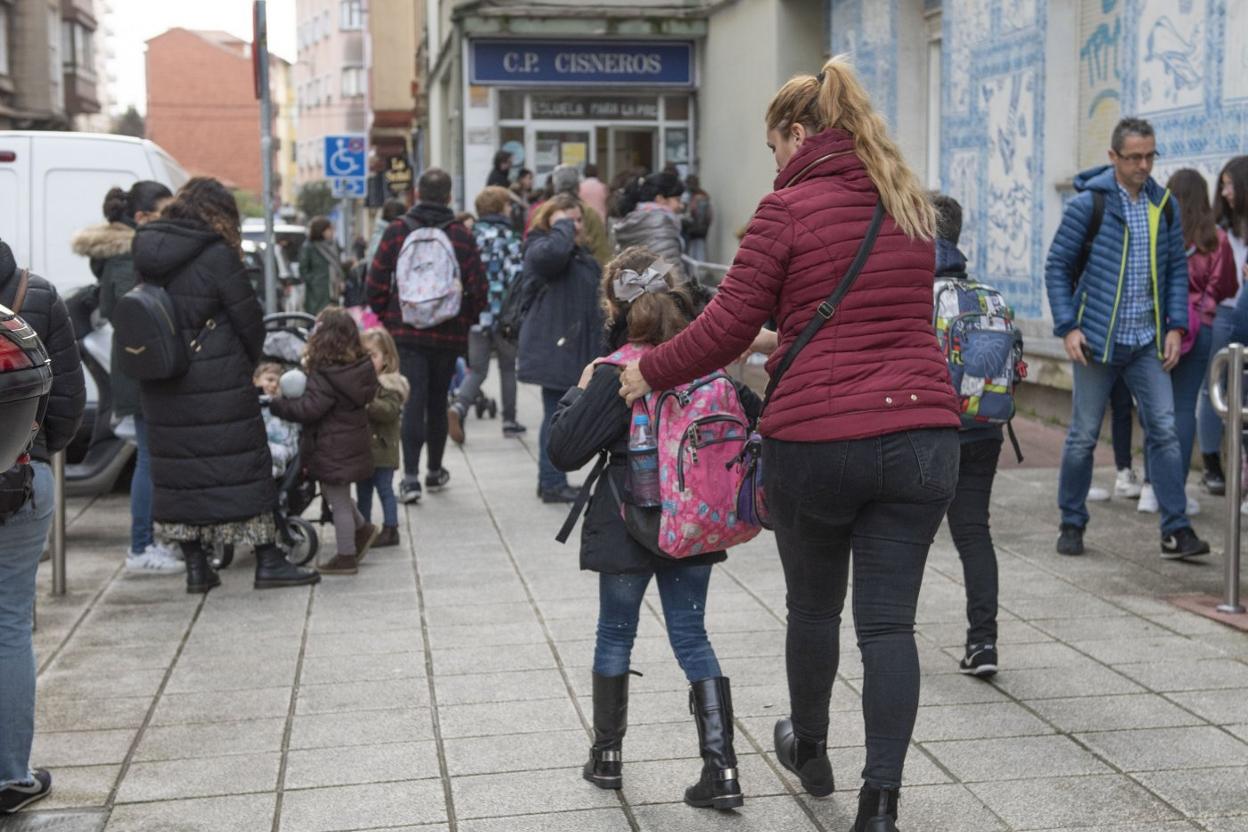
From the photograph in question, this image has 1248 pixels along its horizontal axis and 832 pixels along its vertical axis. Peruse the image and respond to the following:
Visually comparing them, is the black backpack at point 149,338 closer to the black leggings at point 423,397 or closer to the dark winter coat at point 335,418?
the dark winter coat at point 335,418

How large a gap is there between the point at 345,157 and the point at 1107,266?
19.0m

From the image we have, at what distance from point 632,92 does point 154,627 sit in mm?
19979

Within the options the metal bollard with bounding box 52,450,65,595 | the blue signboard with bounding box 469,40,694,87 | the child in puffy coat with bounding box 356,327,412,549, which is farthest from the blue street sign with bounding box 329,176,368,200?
the metal bollard with bounding box 52,450,65,595

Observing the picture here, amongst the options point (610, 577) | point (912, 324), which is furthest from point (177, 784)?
point (912, 324)

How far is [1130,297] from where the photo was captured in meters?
7.76

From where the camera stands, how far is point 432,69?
3475 cm

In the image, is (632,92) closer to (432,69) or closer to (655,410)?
(432,69)

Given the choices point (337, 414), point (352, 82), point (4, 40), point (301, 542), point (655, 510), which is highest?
point (352, 82)

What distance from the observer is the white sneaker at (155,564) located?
Result: 841cm

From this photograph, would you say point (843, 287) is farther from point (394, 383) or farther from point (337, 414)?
point (394, 383)

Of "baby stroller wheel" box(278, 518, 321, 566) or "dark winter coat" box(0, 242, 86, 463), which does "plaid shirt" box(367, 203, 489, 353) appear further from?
"dark winter coat" box(0, 242, 86, 463)

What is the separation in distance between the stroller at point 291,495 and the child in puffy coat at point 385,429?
342 mm

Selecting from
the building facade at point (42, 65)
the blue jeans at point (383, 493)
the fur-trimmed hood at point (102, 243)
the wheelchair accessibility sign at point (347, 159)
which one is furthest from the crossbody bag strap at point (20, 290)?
the building facade at point (42, 65)

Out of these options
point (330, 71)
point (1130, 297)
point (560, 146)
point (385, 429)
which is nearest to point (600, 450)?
point (1130, 297)
